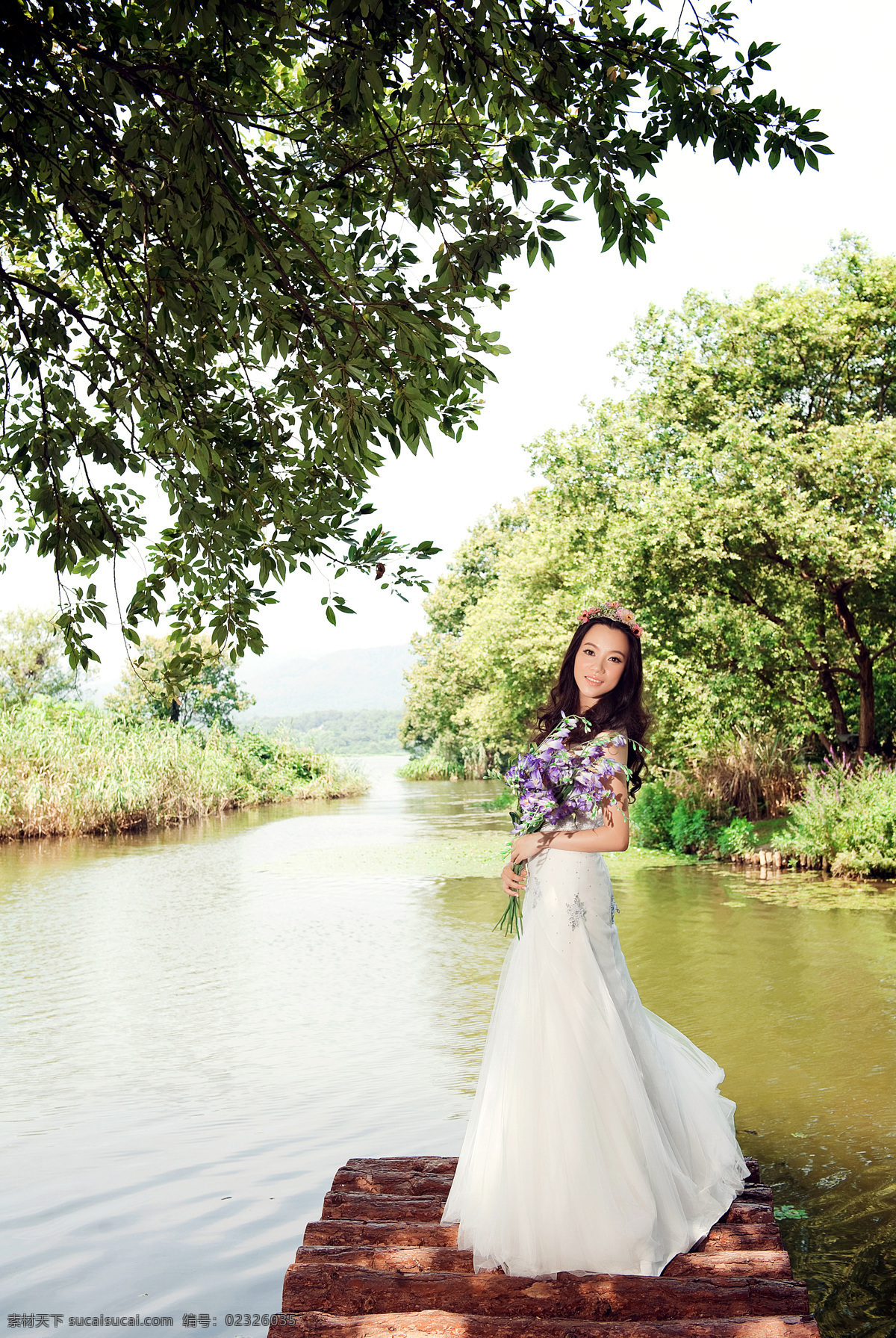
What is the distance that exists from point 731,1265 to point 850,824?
1390 cm

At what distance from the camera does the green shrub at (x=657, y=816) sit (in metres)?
22.1

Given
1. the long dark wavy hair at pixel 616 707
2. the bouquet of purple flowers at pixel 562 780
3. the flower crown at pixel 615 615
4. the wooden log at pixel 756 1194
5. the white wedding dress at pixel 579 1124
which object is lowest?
the wooden log at pixel 756 1194

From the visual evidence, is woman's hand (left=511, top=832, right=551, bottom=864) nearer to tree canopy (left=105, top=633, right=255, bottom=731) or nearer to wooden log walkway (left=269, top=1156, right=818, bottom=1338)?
wooden log walkway (left=269, top=1156, right=818, bottom=1338)

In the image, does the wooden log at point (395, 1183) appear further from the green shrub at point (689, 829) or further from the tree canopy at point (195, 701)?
the tree canopy at point (195, 701)

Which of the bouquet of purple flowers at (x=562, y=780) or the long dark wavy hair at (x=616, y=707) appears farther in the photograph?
the long dark wavy hair at (x=616, y=707)

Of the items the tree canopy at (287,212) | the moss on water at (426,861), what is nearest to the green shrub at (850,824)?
the moss on water at (426,861)

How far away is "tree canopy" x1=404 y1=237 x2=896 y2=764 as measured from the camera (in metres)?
17.6

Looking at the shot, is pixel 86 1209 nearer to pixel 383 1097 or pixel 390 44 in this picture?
pixel 383 1097

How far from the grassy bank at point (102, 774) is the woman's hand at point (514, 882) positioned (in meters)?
23.1

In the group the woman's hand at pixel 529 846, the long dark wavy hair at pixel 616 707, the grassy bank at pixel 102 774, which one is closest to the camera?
the woman's hand at pixel 529 846

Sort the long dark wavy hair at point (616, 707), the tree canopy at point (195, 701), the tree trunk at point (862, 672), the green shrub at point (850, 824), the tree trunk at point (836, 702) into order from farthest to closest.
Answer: the tree canopy at point (195, 701) → the tree trunk at point (836, 702) → the tree trunk at point (862, 672) → the green shrub at point (850, 824) → the long dark wavy hair at point (616, 707)

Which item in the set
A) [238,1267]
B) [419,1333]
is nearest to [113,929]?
[238,1267]

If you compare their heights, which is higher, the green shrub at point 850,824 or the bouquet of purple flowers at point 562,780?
the bouquet of purple flowers at point 562,780

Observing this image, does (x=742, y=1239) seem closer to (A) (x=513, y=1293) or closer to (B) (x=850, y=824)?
(A) (x=513, y=1293)
